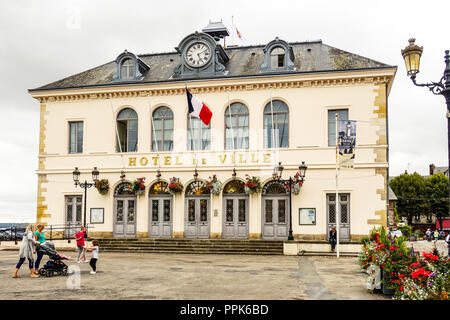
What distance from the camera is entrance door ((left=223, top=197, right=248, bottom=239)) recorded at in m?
24.0

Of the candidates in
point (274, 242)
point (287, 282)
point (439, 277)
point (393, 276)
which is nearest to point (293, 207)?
point (274, 242)

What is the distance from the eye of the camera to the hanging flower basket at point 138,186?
969 inches

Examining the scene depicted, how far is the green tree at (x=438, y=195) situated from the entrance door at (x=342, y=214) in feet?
144

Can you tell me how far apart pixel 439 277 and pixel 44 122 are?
2314 cm

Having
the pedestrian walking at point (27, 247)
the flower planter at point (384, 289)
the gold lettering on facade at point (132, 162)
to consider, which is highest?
the gold lettering on facade at point (132, 162)

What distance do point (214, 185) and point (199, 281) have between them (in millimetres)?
11404

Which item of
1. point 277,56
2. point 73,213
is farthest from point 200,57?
point 73,213

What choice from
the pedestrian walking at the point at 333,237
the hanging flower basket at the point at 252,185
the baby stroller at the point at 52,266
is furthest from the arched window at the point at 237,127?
the baby stroller at the point at 52,266

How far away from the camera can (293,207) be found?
23.4m

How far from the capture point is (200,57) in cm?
2562

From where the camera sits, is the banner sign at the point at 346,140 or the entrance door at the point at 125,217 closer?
the banner sign at the point at 346,140

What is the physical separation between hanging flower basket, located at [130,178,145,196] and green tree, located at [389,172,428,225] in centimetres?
4702

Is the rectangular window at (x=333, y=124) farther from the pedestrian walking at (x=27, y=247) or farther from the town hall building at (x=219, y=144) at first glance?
the pedestrian walking at (x=27, y=247)

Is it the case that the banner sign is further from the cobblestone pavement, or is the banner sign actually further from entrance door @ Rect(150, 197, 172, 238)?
entrance door @ Rect(150, 197, 172, 238)
